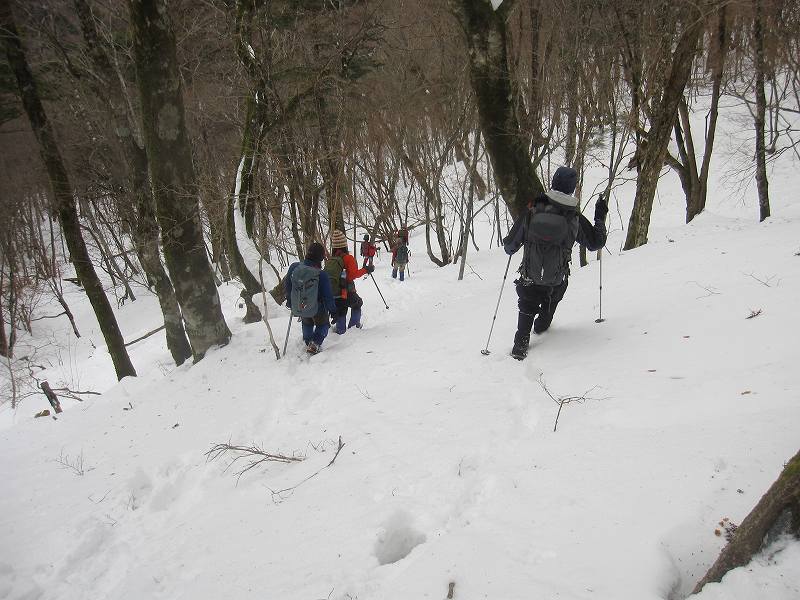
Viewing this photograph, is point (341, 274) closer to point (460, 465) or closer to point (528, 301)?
A: point (528, 301)

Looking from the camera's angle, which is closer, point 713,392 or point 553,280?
point 713,392

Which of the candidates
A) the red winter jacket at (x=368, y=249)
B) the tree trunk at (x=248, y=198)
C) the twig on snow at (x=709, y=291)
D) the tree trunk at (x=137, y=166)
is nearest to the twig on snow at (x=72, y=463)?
the tree trunk at (x=137, y=166)

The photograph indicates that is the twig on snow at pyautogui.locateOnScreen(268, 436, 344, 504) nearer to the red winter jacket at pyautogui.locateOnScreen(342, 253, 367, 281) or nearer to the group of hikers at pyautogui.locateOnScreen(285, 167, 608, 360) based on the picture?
the group of hikers at pyautogui.locateOnScreen(285, 167, 608, 360)

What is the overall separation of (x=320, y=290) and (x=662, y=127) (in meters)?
7.65

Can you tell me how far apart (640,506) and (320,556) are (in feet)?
5.72

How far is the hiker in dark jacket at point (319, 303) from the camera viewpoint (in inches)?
241

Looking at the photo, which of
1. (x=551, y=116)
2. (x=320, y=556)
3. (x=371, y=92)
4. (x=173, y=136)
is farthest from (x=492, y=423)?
(x=371, y=92)

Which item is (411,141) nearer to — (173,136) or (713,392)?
(173,136)

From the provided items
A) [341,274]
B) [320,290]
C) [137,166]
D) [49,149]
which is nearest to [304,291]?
[320,290]

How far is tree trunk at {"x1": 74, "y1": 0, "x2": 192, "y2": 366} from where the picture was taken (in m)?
7.57

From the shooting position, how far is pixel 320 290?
244 inches

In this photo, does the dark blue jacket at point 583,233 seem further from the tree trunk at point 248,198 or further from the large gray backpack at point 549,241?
the tree trunk at point 248,198

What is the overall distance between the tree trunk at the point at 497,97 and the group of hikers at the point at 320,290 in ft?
8.10

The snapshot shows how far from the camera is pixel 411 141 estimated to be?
55.1 feet
